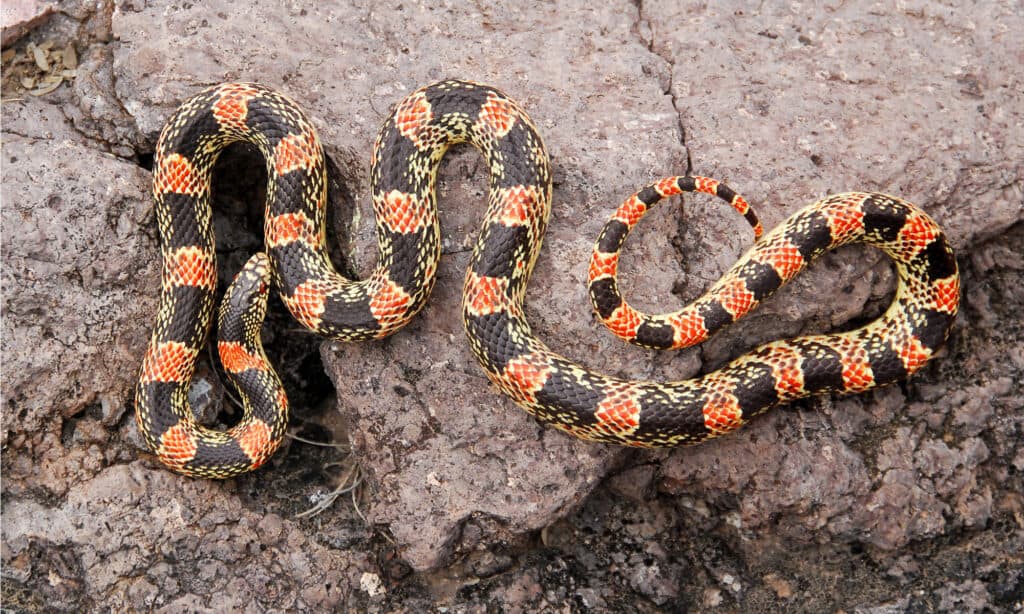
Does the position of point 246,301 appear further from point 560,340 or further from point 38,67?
point 38,67

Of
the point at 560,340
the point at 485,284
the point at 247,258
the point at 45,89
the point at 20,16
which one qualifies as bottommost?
the point at 560,340

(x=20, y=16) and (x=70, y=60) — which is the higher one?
(x=20, y=16)

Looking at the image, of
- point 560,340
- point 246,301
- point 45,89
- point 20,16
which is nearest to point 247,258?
point 246,301

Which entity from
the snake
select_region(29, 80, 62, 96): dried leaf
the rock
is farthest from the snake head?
the rock

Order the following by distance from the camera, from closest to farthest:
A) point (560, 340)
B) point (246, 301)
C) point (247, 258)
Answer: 1. point (560, 340)
2. point (246, 301)
3. point (247, 258)

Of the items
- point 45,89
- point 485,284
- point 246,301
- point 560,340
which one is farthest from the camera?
point 45,89

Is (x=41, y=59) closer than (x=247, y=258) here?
Yes

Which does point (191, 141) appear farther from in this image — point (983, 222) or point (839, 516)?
point (983, 222)

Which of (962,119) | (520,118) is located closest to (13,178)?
(520,118)
